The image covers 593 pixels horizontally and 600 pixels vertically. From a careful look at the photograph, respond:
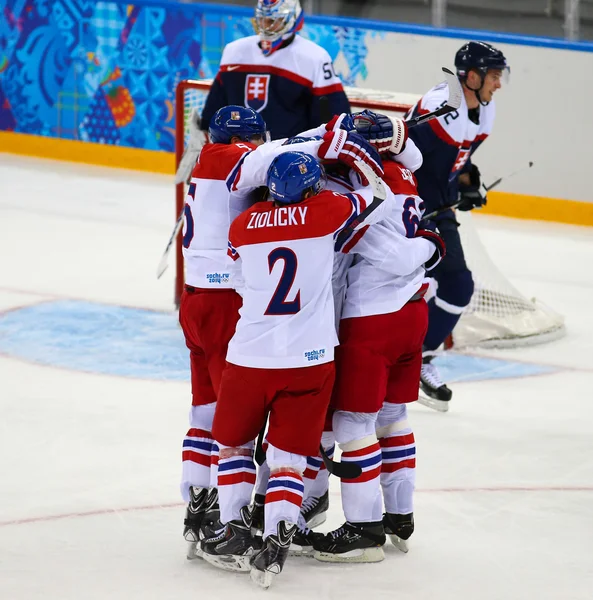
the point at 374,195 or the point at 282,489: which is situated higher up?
the point at 374,195

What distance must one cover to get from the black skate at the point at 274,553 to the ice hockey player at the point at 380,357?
0.79 feet

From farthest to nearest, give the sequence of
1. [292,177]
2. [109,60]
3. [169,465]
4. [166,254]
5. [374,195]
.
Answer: [109,60]
[166,254]
[169,465]
[374,195]
[292,177]

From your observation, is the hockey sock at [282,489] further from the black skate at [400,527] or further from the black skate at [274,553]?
the black skate at [400,527]

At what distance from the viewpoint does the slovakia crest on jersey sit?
17.3ft

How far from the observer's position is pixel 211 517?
3297mm

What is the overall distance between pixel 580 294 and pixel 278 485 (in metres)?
3.97

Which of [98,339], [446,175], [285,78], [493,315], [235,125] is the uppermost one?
[235,125]

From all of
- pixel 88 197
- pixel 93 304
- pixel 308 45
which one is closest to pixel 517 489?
pixel 308 45

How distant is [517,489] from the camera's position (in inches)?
154

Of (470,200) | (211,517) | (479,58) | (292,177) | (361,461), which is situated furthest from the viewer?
(470,200)

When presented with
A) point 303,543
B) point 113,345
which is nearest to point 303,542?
point 303,543

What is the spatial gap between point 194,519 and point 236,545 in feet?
0.58

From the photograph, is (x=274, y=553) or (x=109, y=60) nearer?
(x=274, y=553)

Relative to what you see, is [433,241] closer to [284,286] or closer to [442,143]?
[284,286]
